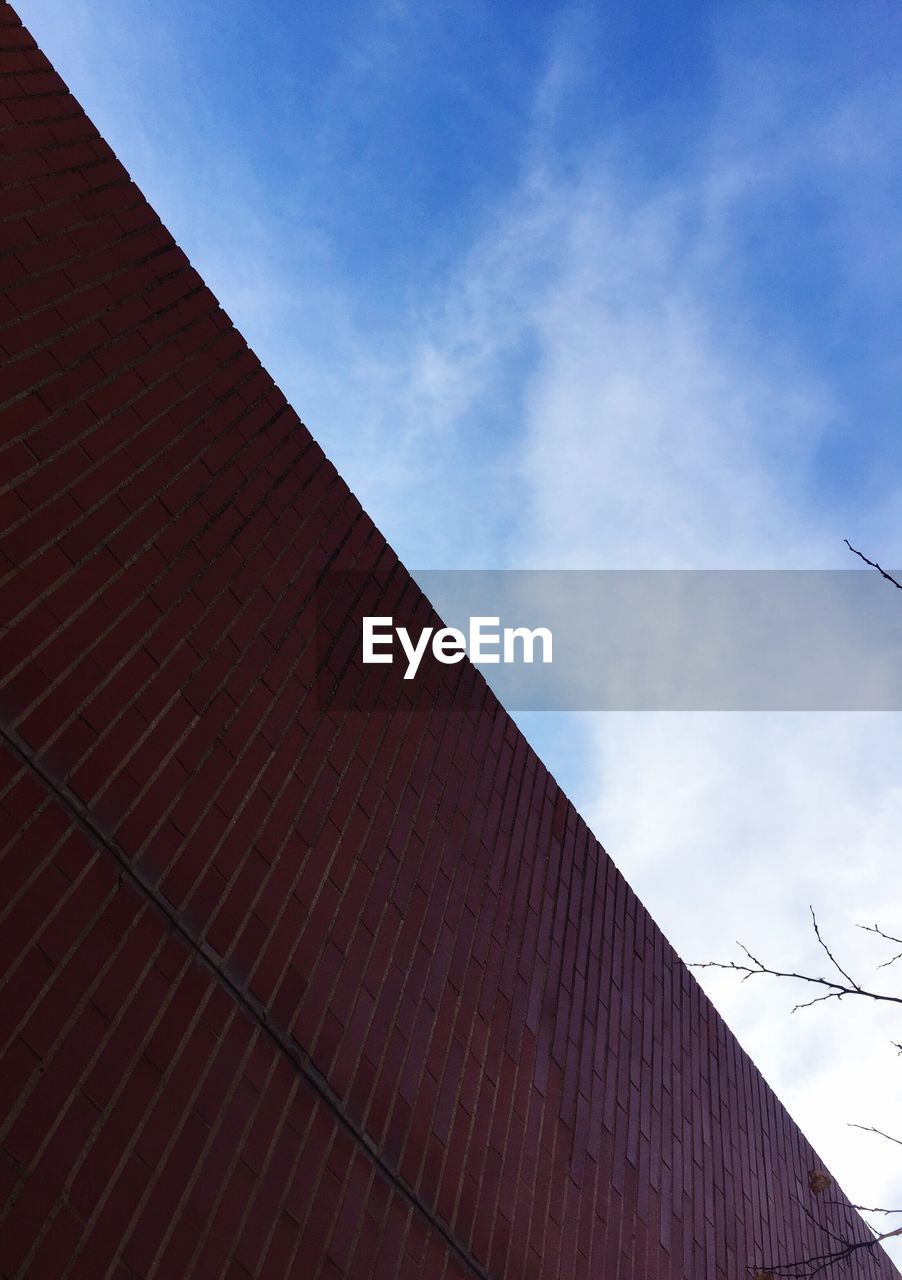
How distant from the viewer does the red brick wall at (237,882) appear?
11.5ft

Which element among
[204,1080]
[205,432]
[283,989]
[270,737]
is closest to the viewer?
[204,1080]

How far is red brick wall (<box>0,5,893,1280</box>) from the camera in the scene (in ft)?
11.5

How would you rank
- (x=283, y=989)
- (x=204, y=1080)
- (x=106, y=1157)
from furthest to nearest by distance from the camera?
(x=283, y=989), (x=204, y=1080), (x=106, y=1157)

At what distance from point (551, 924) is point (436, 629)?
2.26 meters

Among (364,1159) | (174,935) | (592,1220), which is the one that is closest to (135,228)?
(174,935)

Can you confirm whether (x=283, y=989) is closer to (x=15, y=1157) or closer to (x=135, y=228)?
(x=15, y=1157)

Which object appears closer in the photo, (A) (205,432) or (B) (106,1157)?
(B) (106,1157)

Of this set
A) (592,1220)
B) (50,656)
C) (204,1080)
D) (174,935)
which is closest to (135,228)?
(50,656)

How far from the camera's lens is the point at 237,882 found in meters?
4.36

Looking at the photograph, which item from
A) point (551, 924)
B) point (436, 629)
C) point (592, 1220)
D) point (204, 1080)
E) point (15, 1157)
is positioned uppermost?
point (436, 629)

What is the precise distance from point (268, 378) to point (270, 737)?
255 cm

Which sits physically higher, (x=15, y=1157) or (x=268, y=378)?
(x=268, y=378)

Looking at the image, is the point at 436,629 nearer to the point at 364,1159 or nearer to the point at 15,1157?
the point at 364,1159

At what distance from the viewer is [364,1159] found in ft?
14.4
